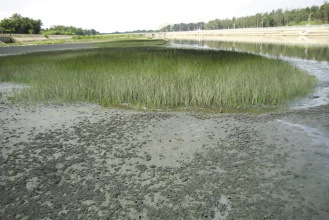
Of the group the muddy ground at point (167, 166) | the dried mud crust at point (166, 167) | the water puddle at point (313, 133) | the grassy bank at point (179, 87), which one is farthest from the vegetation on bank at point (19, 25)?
the water puddle at point (313, 133)

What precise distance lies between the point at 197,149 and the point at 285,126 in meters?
4.27

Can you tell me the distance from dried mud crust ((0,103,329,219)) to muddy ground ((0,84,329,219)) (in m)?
0.03

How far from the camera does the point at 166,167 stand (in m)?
7.63

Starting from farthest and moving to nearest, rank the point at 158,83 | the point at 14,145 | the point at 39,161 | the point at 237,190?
the point at 158,83, the point at 14,145, the point at 39,161, the point at 237,190

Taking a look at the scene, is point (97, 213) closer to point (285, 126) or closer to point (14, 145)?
point (14, 145)

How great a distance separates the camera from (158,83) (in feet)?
51.6

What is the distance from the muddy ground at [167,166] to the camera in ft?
19.2

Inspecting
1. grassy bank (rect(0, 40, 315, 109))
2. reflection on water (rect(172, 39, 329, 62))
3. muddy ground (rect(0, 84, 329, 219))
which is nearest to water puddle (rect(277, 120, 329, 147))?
muddy ground (rect(0, 84, 329, 219))

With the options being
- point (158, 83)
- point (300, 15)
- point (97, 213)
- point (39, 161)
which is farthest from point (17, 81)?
point (300, 15)

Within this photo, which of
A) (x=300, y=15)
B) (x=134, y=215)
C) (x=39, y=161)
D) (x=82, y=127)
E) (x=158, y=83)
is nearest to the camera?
(x=134, y=215)

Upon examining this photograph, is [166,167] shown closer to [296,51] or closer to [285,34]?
[296,51]

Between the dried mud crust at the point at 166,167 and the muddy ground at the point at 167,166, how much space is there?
28 millimetres

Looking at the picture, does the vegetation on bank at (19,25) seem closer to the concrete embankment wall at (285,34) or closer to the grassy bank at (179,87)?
the concrete embankment wall at (285,34)

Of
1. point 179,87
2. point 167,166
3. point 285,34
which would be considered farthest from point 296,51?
point 285,34
